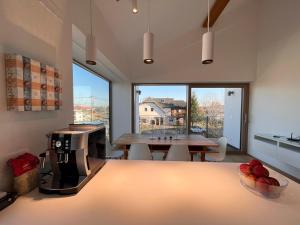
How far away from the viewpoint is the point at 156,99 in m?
5.20

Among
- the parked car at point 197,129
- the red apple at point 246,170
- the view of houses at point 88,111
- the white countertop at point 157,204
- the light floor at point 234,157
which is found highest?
the view of houses at point 88,111

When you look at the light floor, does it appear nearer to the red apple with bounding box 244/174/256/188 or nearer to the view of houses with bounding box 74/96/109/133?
the view of houses with bounding box 74/96/109/133

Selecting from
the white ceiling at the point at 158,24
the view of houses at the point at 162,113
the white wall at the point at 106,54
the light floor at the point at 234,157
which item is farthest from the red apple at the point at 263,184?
the view of houses at the point at 162,113

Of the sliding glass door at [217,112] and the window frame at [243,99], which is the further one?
the sliding glass door at [217,112]

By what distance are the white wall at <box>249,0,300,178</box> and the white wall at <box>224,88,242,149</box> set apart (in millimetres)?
373

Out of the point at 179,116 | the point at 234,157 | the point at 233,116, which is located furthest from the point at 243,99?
the point at 179,116

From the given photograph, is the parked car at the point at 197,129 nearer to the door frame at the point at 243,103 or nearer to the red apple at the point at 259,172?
the door frame at the point at 243,103

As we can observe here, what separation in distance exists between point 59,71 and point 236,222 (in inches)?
62.9

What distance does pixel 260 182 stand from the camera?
39.8 inches

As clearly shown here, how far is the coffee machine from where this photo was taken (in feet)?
3.33

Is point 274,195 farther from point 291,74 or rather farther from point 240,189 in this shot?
point 291,74

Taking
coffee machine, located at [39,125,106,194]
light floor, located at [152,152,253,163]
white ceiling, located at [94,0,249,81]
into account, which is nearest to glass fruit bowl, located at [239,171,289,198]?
coffee machine, located at [39,125,106,194]

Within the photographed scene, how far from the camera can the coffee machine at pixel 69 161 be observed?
1.01m

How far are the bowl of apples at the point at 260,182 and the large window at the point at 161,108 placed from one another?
395 cm
